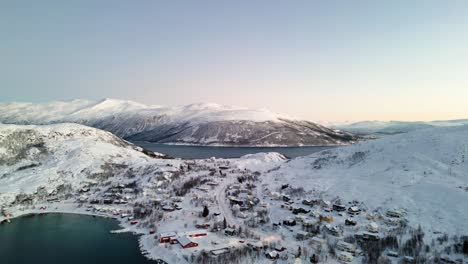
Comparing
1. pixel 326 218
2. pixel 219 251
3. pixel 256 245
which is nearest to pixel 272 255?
pixel 256 245

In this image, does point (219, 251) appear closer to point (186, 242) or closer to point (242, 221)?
point (186, 242)

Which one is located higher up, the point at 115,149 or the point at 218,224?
the point at 115,149

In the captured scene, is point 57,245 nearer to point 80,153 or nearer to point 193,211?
point 193,211

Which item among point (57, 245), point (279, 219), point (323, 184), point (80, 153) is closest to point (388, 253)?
point (279, 219)

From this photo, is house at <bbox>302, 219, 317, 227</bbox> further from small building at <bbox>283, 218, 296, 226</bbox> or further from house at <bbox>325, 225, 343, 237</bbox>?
house at <bbox>325, 225, 343, 237</bbox>

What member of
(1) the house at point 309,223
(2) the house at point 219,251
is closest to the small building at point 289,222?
(1) the house at point 309,223

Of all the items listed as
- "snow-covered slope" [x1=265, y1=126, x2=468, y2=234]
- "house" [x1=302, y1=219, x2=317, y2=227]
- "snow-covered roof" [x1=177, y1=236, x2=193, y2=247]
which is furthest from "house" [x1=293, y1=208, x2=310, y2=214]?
"snow-covered roof" [x1=177, y1=236, x2=193, y2=247]

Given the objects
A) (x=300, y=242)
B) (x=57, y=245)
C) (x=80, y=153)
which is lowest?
(x=57, y=245)
